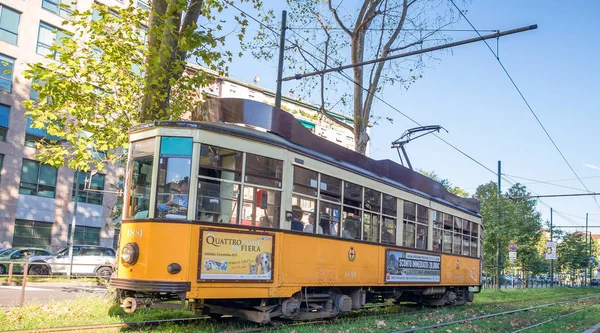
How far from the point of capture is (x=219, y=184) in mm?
8062

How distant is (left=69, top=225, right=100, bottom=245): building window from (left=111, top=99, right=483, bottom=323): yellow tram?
2608 cm

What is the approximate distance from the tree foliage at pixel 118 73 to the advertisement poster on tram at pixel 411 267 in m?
5.61

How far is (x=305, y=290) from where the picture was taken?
30.6 ft

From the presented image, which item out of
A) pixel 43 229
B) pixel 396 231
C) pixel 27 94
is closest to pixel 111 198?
pixel 43 229

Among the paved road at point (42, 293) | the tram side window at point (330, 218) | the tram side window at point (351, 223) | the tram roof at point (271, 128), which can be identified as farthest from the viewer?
the paved road at point (42, 293)

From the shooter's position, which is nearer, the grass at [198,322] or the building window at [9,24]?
the grass at [198,322]

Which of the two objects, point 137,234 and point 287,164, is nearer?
point 137,234

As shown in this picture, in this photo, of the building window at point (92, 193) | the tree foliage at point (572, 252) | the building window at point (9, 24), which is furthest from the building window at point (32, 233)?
the tree foliage at point (572, 252)

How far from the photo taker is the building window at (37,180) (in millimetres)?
30625

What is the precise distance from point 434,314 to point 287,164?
6.18 meters

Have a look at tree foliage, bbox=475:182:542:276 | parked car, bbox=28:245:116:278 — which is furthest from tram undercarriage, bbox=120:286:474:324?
tree foliage, bbox=475:182:542:276

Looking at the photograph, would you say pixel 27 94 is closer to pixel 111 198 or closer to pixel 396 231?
pixel 111 198

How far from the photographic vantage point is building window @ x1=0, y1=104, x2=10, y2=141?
29.6 meters

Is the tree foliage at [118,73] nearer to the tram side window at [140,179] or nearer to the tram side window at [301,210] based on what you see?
the tram side window at [140,179]
